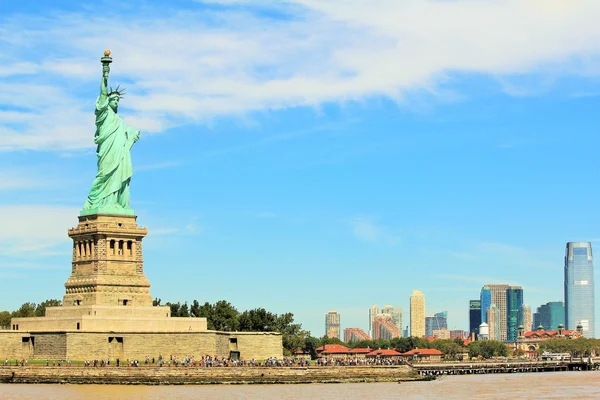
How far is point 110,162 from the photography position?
327ft

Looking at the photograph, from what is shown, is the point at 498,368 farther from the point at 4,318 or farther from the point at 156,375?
the point at 156,375

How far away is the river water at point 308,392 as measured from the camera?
7825 cm

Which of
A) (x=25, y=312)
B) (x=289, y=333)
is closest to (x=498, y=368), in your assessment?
(x=289, y=333)

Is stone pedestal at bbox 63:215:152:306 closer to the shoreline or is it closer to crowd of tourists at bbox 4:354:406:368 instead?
crowd of tourists at bbox 4:354:406:368

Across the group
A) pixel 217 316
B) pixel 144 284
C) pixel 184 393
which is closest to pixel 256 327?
pixel 217 316

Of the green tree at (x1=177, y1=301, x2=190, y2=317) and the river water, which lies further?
the green tree at (x1=177, y1=301, x2=190, y2=317)

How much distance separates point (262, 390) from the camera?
84938 mm

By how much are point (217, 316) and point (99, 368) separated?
2711cm

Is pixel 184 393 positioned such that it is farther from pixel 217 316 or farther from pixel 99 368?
pixel 217 316

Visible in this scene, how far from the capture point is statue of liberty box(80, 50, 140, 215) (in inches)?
3912

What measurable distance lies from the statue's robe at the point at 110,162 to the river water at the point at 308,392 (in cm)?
1912

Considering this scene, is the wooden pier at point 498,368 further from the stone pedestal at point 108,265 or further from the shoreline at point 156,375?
the stone pedestal at point 108,265

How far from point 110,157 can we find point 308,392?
91.6ft

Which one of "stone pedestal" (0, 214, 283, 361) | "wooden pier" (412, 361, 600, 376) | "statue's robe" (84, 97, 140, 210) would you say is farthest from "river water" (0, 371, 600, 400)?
"wooden pier" (412, 361, 600, 376)
